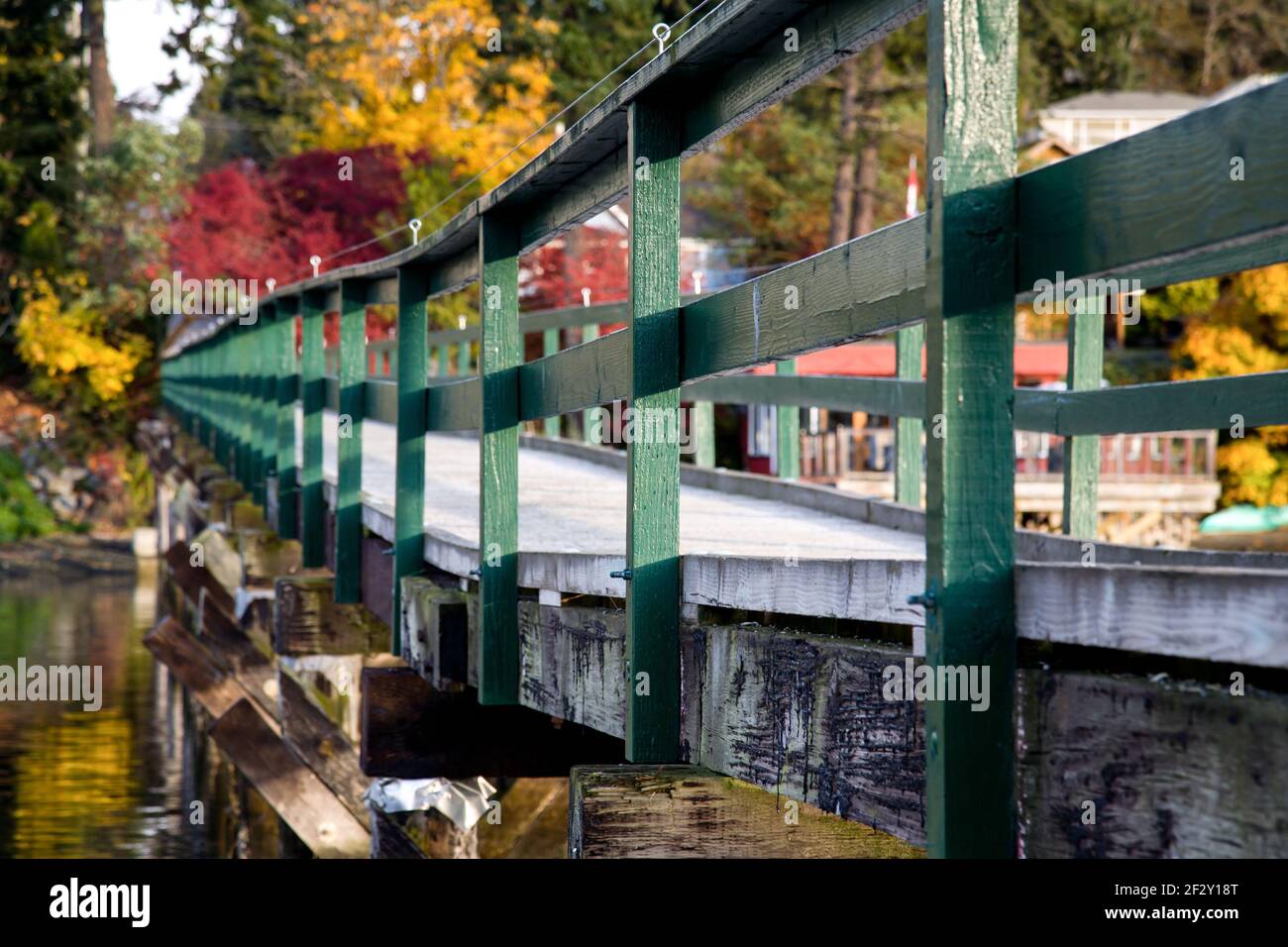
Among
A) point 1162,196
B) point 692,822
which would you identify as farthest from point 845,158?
point 1162,196

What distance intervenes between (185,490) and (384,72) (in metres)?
17.0

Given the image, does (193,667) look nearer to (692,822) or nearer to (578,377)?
(578,377)

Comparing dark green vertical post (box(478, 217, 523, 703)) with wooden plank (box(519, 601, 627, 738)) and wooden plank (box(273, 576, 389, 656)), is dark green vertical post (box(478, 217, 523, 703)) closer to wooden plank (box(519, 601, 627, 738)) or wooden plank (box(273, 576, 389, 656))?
wooden plank (box(519, 601, 627, 738))

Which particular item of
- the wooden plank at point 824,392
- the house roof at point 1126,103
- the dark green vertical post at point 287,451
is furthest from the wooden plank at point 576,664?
the house roof at point 1126,103

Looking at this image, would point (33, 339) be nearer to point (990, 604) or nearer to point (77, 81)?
point (77, 81)

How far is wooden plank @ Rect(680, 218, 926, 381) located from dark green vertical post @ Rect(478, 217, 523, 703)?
129 centimetres

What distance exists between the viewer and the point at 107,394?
111 feet

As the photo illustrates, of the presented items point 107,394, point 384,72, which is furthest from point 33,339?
point 384,72

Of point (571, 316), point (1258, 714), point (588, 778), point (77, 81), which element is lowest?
point (588, 778)

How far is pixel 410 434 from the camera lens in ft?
20.1

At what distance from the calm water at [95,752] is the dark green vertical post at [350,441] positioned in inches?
281

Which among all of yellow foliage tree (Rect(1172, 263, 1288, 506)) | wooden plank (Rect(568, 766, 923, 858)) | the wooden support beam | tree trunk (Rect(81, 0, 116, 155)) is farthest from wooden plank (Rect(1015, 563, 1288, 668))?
tree trunk (Rect(81, 0, 116, 155))

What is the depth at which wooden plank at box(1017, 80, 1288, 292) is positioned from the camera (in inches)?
79.7

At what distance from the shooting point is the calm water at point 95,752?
14742mm
